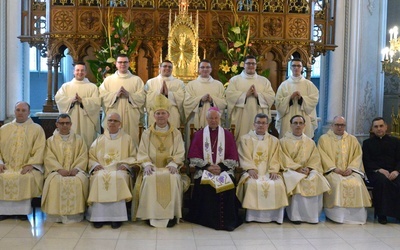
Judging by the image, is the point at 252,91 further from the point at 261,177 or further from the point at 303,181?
the point at 303,181

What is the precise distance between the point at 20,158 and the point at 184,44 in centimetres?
415

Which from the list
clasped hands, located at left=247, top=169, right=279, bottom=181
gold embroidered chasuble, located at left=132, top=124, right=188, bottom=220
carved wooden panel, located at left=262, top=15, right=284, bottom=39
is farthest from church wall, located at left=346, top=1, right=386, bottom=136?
gold embroidered chasuble, located at left=132, top=124, right=188, bottom=220

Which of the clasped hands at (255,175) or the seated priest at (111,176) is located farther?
the clasped hands at (255,175)

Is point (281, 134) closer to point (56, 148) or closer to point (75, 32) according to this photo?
point (56, 148)

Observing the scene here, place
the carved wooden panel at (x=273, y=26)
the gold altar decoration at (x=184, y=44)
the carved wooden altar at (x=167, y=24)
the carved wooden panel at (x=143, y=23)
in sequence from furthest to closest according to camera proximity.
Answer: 1. the carved wooden panel at (x=273, y=26)
2. the carved wooden panel at (x=143, y=23)
3. the carved wooden altar at (x=167, y=24)
4. the gold altar decoration at (x=184, y=44)

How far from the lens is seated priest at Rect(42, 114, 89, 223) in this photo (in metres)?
6.92

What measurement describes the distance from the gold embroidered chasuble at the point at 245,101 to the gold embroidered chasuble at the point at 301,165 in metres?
1.03

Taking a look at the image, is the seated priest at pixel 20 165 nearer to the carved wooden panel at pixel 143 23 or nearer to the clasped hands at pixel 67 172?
the clasped hands at pixel 67 172

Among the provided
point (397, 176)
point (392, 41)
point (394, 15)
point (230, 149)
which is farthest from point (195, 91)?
point (394, 15)

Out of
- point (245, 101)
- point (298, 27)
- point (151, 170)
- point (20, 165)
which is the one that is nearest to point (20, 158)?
point (20, 165)

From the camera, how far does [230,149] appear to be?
738 centimetres

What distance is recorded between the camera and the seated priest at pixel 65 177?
6923 millimetres

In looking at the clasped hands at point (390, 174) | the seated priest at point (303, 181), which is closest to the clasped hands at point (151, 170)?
the seated priest at point (303, 181)

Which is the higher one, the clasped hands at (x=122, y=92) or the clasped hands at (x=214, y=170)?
the clasped hands at (x=122, y=92)
